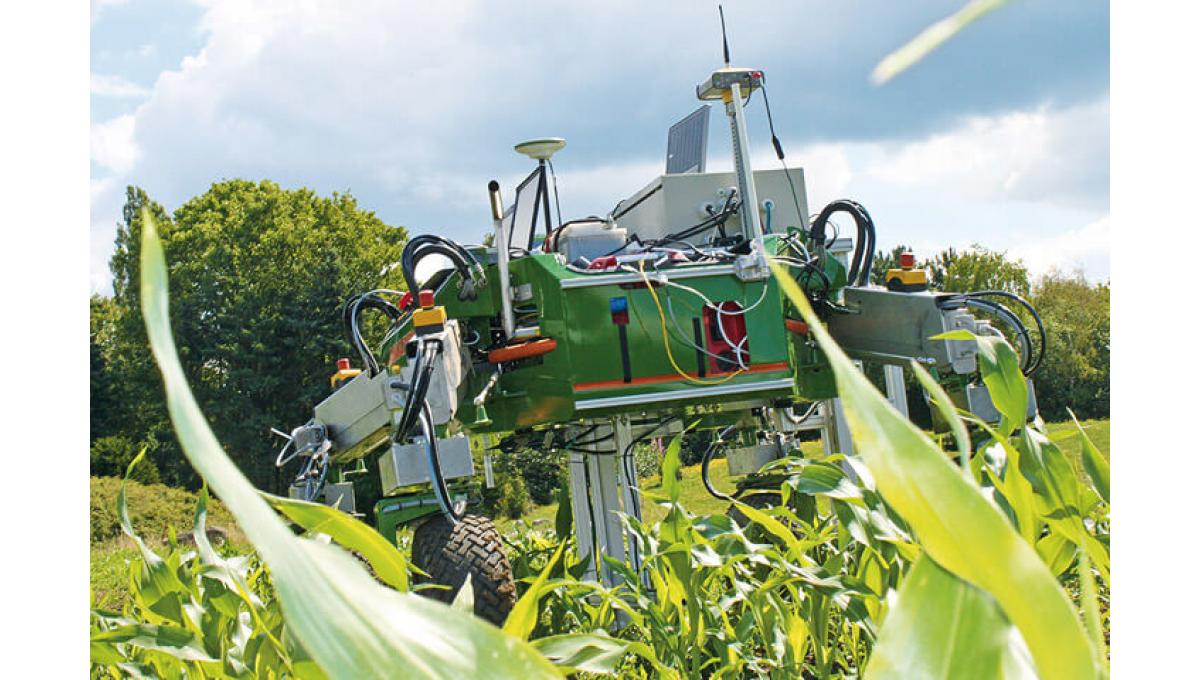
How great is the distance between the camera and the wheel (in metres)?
3.03

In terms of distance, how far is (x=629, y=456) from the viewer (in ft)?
14.4

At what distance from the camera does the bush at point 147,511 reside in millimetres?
12477

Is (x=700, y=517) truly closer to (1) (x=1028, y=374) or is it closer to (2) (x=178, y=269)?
(1) (x=1028, y=374)

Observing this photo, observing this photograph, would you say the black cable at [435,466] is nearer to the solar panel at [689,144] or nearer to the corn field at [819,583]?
the corn field at [819,583]

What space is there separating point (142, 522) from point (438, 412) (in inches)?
462

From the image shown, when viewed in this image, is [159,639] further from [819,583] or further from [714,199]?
[714,199]

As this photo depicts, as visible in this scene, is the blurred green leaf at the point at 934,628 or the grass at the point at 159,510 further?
the grass at the point at 159,510

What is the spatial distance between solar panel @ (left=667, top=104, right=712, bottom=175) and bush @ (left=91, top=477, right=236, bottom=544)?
8.95 metres

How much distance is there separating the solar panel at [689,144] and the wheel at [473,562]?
7.76 feet

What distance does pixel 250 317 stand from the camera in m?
21.4

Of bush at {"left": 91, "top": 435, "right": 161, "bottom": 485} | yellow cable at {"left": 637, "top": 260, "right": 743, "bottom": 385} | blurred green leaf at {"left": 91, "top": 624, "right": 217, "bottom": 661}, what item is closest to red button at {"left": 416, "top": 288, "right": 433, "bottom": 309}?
yellow cable at {"left": 637, "top": 260, "right": 743, "bottom": 385}

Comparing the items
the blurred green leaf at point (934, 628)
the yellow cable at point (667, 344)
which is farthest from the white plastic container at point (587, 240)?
the blurred green leaf at point (934, 628)

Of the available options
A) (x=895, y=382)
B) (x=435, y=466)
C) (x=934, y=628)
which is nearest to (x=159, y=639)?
(x=435, y=466)

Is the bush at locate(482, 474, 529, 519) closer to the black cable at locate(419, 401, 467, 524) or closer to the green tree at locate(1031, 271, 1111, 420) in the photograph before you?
the green tree at locate(1031, 271, 1111, 420)
